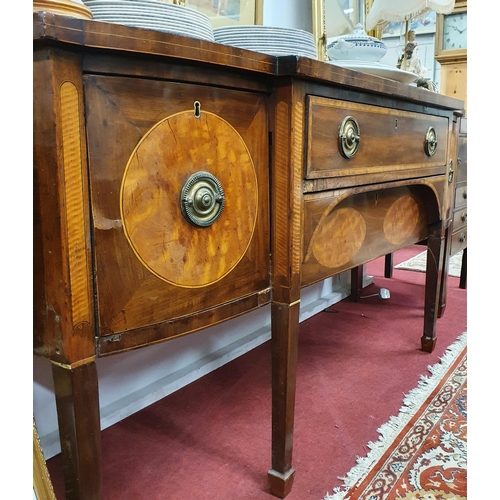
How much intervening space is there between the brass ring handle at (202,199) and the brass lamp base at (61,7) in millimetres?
269

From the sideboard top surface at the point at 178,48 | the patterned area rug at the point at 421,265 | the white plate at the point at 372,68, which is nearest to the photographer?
the sideboard top surface at the point at 178,48

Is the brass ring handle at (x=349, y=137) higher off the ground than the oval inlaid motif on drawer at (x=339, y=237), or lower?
higher

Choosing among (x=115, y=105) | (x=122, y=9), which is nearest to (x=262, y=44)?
(x=122, y=9)

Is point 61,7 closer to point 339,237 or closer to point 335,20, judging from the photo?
point 339,237

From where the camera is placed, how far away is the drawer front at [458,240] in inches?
82.2

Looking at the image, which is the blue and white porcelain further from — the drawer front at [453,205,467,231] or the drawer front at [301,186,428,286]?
the drawer front at [453,205,467,231]

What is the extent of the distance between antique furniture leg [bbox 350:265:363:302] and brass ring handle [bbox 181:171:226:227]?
63.7 inches

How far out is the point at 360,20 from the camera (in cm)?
204

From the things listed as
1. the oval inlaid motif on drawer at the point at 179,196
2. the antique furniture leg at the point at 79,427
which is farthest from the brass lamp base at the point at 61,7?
the antique furniture leg at the point at 79,427

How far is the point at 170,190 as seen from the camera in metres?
0.74

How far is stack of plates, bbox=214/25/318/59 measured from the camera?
3.20ft

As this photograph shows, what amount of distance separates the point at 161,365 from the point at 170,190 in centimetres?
85

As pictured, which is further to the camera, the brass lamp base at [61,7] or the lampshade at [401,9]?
the lampshade at [401,9]

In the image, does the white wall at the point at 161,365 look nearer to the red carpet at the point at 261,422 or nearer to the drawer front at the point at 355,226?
the red carpet at the point at 261,422
